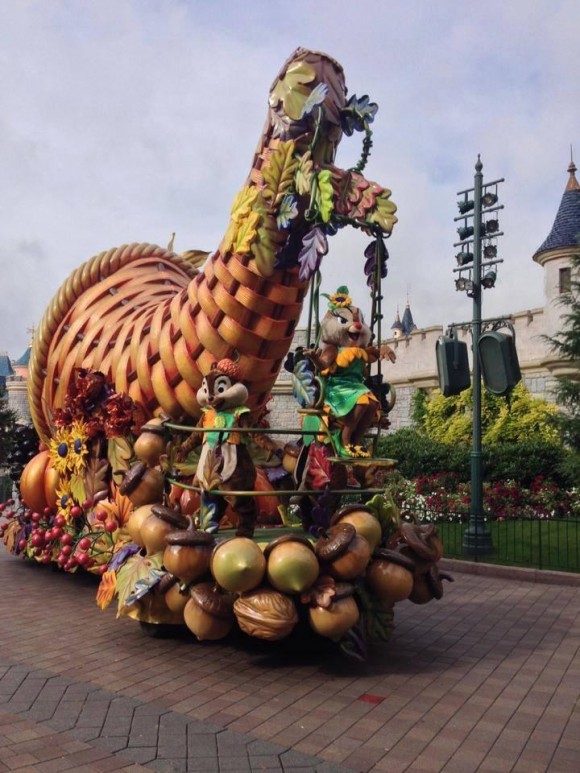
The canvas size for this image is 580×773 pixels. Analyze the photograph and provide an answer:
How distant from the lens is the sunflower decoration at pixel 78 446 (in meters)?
7.14

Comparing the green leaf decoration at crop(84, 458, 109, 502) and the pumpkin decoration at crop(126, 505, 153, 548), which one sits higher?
the green leaf decoration at crop(84, 458, 109, 502)

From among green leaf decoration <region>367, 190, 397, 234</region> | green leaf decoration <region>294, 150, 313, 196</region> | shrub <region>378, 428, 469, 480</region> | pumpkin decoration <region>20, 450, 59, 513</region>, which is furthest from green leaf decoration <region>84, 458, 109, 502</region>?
shrub <region>378, 428, 469, 480</region>

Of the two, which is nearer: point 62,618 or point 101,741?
point 101,741

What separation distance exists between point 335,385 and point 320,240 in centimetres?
109

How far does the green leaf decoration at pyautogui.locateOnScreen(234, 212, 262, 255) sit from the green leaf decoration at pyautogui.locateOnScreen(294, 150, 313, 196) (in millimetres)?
439

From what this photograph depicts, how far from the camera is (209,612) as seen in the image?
4.68 meters

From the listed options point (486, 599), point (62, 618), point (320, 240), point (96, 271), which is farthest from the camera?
point (96, 271)

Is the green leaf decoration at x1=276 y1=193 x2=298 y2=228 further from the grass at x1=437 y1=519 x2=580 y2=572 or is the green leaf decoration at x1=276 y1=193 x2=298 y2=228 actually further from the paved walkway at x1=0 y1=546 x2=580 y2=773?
the grass at x1=437 y1=519 x2=580 y2=572

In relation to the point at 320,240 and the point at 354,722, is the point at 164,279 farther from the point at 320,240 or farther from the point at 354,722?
the point at 354,722

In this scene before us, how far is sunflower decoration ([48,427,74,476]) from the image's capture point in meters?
7.45

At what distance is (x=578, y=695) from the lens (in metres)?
4.51

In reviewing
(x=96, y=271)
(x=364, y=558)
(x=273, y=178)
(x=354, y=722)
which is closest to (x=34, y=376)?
(x=96, y=271)

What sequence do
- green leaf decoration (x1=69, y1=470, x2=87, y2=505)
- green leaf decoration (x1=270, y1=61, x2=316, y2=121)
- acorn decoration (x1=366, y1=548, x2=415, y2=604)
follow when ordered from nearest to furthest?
acorn decoration (x1=366, y1=548, x2=415, y2=604) → green leaf decoration (x1=270, y1=61, x2=316, y2=121) → green leaf decoration (x1=69, y1=470, x2=87, y2=505)

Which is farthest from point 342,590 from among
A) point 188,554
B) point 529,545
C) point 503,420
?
point 503,420
